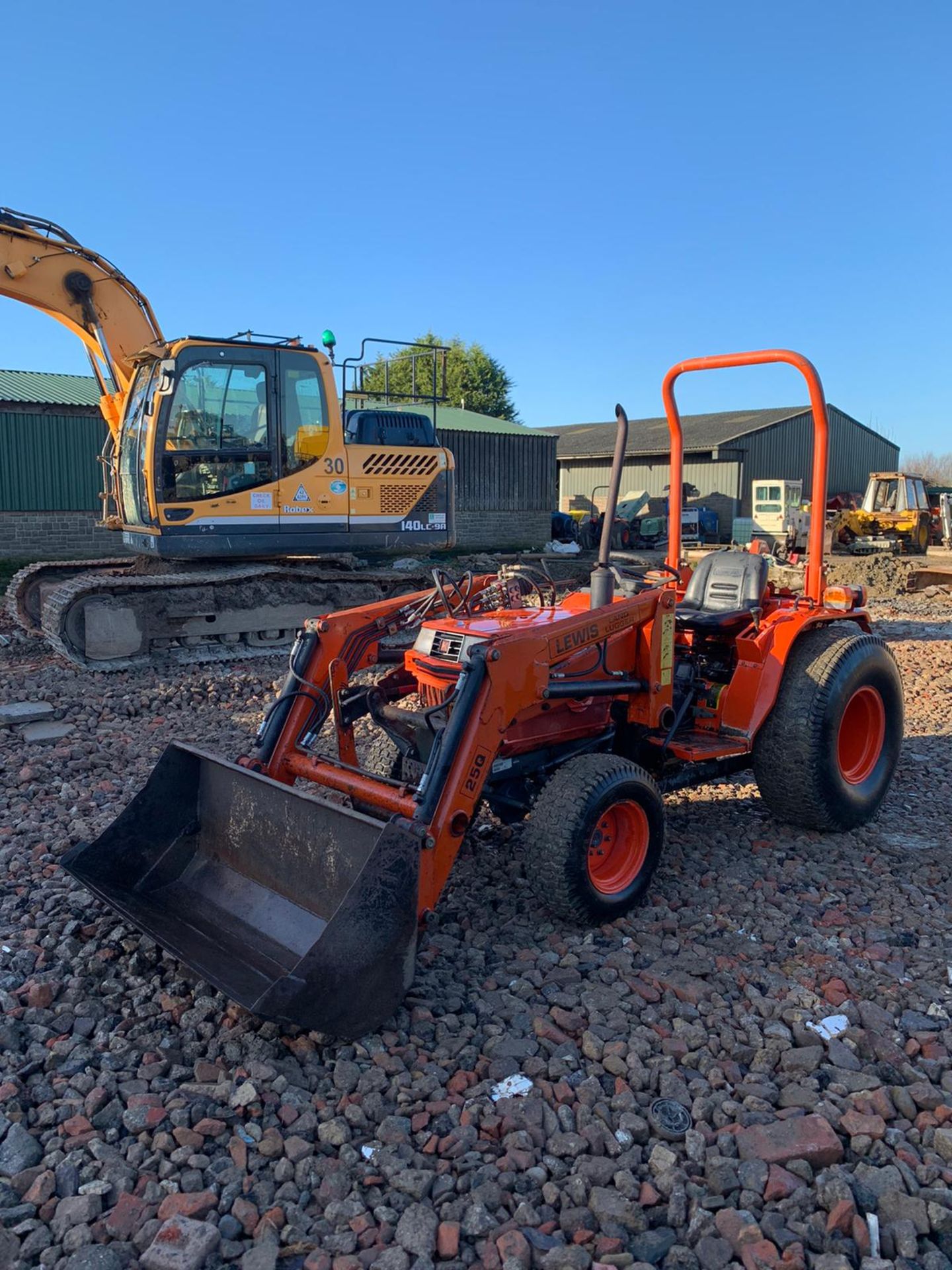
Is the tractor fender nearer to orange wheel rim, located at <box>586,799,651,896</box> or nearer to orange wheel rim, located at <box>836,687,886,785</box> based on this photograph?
orange wheel rim, located at <box>836,687,886,785</box>

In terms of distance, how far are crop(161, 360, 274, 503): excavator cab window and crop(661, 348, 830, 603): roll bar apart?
5.40 metres

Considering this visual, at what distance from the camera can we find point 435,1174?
2.80 metres

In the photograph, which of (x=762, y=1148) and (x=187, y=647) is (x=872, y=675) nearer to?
(x=762, y=1148)

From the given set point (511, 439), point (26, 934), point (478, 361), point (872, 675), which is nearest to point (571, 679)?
point (872, 675)

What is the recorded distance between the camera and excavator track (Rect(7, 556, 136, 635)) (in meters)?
11.0

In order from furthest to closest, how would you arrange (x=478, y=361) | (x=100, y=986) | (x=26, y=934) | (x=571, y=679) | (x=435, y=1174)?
(x=478, y=361), (x=571, y=679), (x=26, y=934), (x=100, y=986), (x=435, y=1174)

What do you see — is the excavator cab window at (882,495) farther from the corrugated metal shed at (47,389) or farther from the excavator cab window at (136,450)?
the excavator cab window at (136,450)

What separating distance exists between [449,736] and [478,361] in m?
45.7

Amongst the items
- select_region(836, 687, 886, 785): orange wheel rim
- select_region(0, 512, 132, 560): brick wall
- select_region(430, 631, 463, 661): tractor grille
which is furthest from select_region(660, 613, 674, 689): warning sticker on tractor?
select_region(0, 512, 132, 560): brick wall

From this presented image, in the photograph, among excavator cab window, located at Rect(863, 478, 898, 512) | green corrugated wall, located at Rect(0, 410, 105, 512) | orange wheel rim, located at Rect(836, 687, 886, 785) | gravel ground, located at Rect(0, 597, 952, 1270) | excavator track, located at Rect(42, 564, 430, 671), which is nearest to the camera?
gravel ground, located at Rect(0, 597, 952, 1270)

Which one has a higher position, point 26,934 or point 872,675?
point 872,675

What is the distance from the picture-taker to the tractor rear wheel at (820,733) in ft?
17.0

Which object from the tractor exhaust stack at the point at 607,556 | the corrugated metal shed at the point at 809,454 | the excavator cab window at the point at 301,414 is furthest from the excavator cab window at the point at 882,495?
the tractor exhaust stack at the point at 607,556

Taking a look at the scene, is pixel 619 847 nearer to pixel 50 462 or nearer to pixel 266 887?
pixel 266 887
